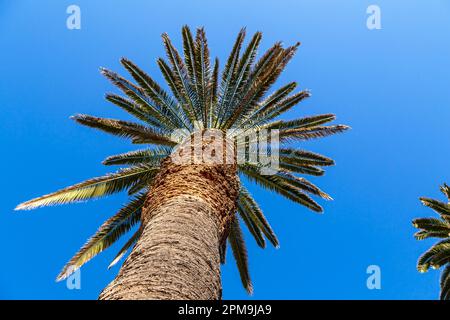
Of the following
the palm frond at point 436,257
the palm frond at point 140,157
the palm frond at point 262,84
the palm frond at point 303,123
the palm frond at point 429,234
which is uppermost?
the palm frond at point 262,84

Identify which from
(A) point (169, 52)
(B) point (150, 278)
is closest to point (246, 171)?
(A) point (169, 52)

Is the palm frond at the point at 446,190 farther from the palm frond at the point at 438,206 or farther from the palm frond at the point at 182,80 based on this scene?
the palm frond at the point at 182,80

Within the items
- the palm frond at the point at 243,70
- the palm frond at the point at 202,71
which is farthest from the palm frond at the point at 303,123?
the palm frond at the point at 202,71

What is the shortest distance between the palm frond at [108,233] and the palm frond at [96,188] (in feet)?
1.64

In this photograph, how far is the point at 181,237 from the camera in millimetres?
4816

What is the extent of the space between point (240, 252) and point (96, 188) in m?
4.39

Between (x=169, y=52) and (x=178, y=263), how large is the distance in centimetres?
771

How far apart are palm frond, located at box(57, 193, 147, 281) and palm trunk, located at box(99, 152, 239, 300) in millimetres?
2650

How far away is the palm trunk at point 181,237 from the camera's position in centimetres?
386

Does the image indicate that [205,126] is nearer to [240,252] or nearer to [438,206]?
[240,252]

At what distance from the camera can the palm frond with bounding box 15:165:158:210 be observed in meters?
8.57

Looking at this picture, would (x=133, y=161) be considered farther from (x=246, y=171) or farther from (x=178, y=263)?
(x=178, y=263)

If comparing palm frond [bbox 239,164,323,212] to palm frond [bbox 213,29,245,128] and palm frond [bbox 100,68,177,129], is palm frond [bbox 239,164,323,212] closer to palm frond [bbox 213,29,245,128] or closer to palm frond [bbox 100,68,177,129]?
palm frond [bbox 213,29,245,128]

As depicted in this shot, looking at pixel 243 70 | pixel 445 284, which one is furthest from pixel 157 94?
pixel 445 284
